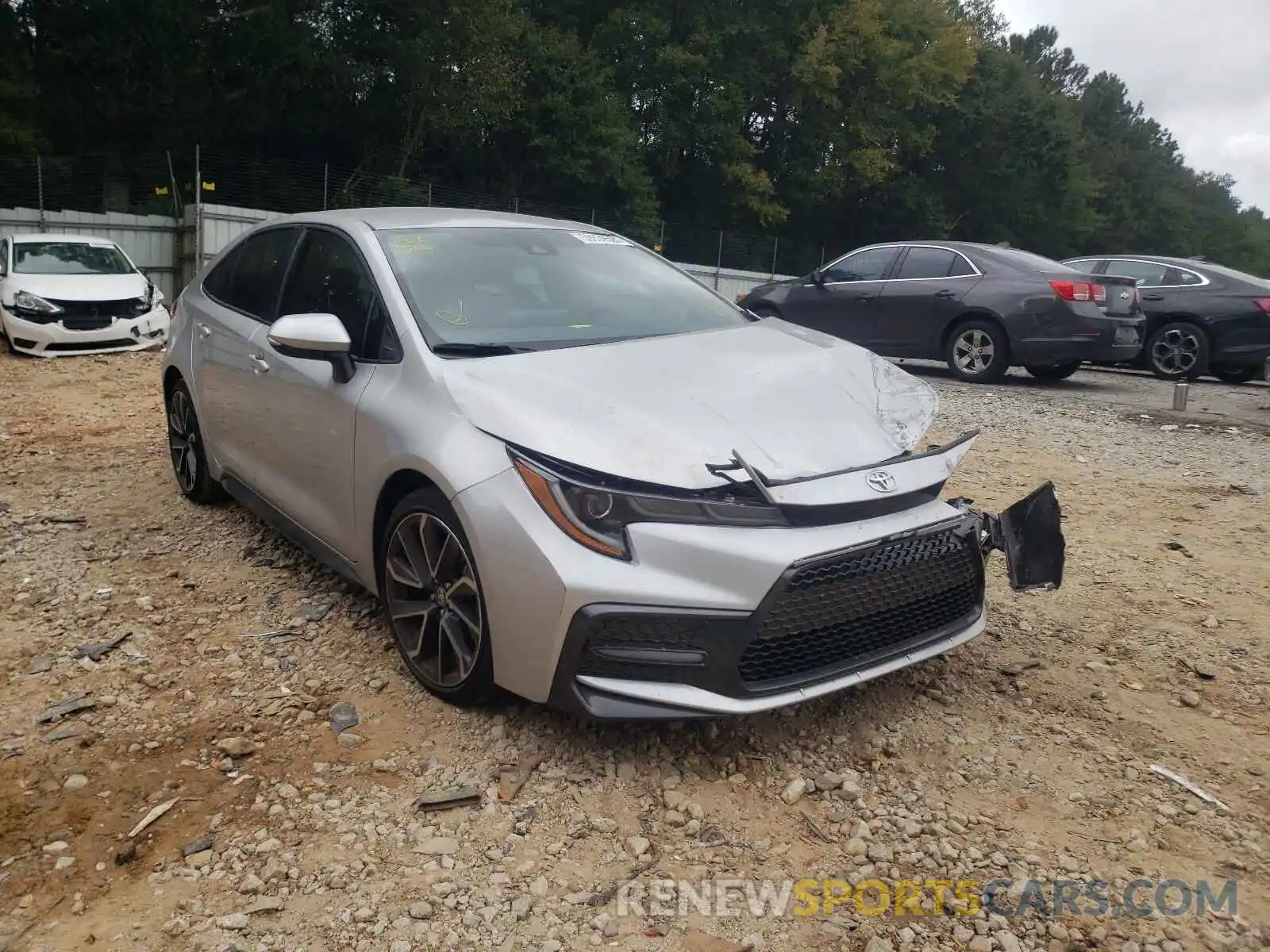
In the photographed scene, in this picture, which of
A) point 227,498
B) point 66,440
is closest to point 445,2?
point 66,440

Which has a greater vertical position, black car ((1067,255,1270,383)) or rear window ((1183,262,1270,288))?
rear window ((1183,262,1270,288))

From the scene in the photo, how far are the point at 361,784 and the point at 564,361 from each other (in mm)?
1432

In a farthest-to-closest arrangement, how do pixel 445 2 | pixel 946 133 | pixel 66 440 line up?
pixel 946 133, pixel 445 2, pixel 66 440

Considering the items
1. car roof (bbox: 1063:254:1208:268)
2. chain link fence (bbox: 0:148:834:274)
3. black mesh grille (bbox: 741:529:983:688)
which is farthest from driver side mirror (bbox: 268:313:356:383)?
chain link fence (bbox: 0:148:834:274)

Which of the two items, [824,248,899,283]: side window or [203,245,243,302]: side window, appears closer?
[203,245,243,302]: side window

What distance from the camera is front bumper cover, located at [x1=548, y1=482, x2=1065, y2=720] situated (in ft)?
8.79

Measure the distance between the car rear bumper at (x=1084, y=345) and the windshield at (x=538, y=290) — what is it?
21.7 ft

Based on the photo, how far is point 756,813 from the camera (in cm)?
274

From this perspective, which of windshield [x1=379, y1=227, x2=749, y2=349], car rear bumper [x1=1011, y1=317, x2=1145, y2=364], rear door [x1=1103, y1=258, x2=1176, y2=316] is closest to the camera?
windshield [x1=379, y1=227, x2=749, y2=349]

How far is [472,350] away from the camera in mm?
3395

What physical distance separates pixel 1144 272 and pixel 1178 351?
0.99 meters

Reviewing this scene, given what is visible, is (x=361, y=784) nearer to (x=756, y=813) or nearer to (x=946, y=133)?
(x=756, y=813)

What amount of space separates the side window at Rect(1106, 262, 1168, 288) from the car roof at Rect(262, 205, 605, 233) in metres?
9.19

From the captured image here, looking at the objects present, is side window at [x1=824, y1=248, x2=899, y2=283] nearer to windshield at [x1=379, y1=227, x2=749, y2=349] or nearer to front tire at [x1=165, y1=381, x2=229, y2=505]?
windshield at [x1=379, y1=227, x2=749, y2=349]
